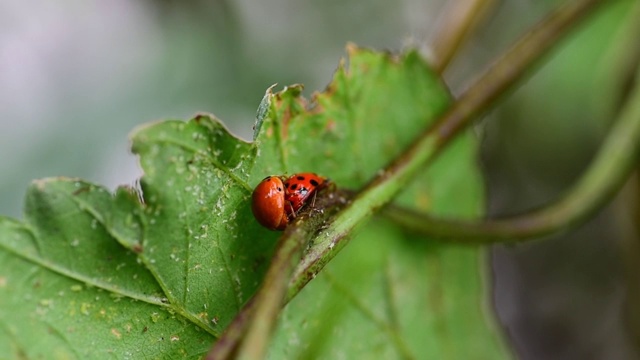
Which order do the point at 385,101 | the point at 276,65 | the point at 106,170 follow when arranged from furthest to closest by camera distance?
1. the point at 276,65
2. the point at 106,170
3. the point at 385,101

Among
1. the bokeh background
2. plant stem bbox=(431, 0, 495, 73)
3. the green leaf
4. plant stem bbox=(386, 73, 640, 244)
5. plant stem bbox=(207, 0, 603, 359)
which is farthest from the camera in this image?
the bokeh background

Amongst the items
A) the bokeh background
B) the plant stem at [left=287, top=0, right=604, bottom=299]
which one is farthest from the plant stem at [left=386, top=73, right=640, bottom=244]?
the bokeh background

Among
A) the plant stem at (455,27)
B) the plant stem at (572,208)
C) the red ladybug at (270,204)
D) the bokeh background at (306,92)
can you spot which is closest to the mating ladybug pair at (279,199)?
the red ladybug at (270,204)

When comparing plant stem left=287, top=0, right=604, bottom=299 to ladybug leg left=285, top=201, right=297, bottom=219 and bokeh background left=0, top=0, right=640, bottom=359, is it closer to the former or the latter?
ladybug leg left=285, top=201, right=297, bottom=219

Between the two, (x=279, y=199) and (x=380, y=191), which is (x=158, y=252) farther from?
(x=380, y=191)

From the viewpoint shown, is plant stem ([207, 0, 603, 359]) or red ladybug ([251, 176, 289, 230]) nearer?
plant stem ([207, 0, 603, 359])

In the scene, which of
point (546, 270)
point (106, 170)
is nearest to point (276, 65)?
point (106, 170)

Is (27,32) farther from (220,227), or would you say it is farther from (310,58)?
(220,227)

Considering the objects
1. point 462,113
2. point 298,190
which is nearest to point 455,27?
point 462,113
